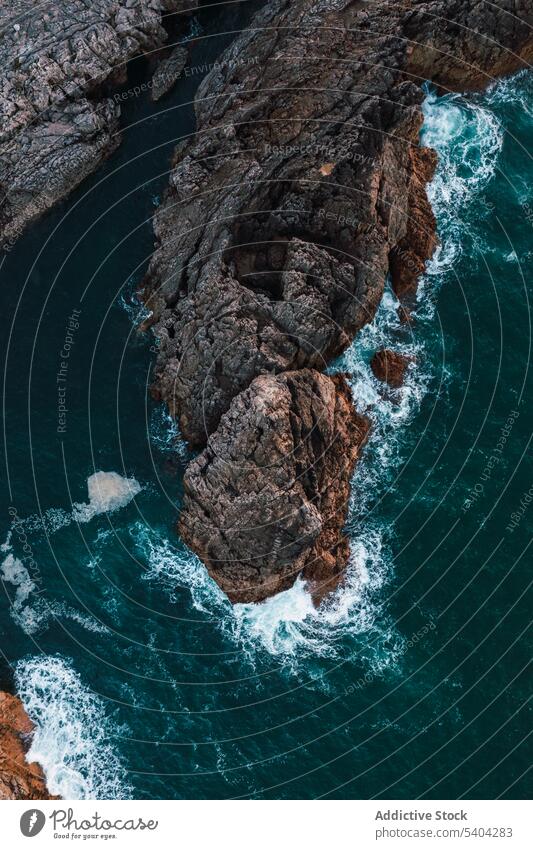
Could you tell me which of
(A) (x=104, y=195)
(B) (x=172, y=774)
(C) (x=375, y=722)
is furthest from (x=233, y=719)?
(A) (x=104, y=195)

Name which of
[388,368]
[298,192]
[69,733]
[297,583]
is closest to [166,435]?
[297,583]

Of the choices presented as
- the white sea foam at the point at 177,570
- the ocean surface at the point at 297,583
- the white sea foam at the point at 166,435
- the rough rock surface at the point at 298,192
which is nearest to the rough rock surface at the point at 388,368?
the ocean surface at the point at 297,583

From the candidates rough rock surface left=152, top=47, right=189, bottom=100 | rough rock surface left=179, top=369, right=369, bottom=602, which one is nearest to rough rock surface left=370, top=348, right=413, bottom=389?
rough rock surface left=179, top=369, right=369, bottom=602

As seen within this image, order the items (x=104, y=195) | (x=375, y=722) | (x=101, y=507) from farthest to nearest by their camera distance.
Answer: (x=104, y=195) → (x=101, y=507) → (x=375, y=722)

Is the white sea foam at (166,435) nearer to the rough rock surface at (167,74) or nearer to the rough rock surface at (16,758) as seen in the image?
the rough rock surface at (16,758)

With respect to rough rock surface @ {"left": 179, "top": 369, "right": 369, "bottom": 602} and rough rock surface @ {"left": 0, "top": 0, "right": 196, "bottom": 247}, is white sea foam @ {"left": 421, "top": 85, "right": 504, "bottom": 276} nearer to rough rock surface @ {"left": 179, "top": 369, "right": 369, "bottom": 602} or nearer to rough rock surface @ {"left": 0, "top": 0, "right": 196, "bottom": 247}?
rough rock surface @ {"left": 179, "top": 369, "right": 369, "bottom": 602}
